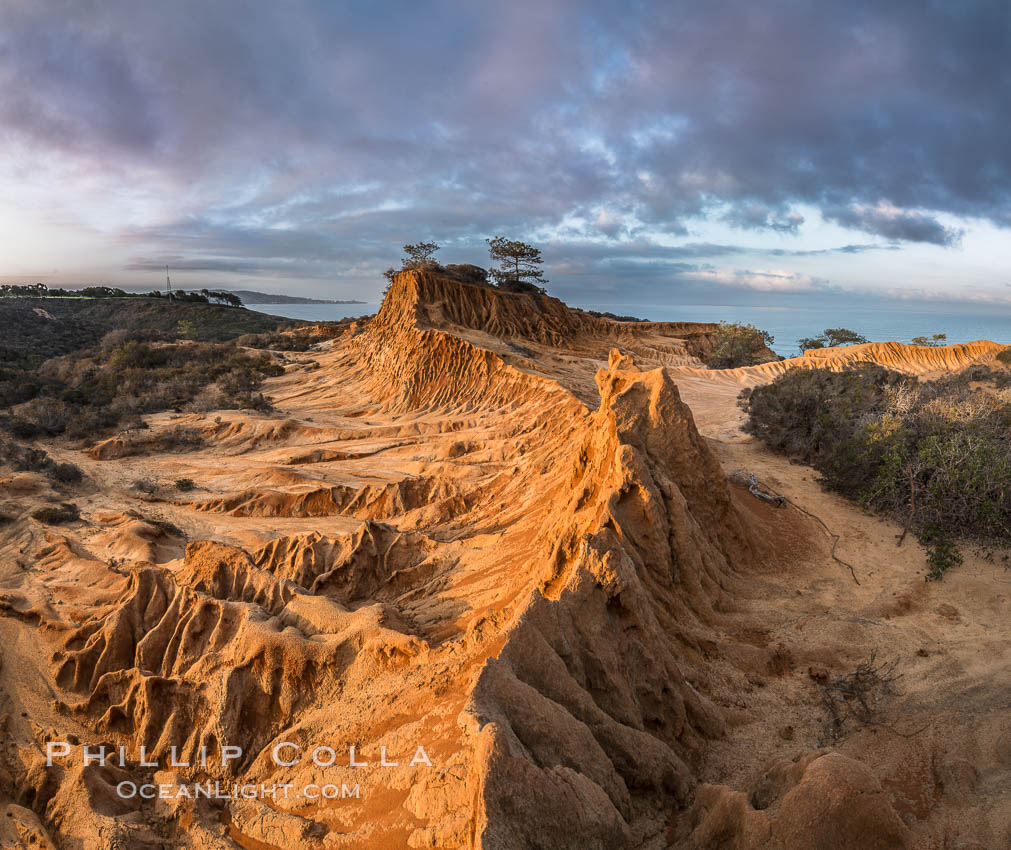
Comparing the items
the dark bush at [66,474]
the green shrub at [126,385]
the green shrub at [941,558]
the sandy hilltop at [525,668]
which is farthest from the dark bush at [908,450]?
the dark bush at [66,474]

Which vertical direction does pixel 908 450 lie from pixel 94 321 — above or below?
below

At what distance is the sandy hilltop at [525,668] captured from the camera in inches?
140

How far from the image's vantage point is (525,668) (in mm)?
4207

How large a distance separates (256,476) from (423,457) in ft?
15.6

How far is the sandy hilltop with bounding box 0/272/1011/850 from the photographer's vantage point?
11.7 feet

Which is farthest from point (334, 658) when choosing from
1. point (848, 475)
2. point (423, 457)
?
point (848, 475)

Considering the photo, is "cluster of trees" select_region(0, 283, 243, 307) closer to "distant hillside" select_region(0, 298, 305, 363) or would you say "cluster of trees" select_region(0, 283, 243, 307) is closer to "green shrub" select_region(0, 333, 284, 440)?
"distant hillside" select_region(0, 298, 305, 363)

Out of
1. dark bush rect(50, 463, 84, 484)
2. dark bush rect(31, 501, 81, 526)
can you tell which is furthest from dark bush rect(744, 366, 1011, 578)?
dark bush rect(50, 463, 84, 484)

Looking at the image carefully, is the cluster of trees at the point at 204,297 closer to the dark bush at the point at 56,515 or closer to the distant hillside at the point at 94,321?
the distant hillside at the point at 94,321

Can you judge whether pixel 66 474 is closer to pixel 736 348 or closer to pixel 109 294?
Result: pixel 736 348

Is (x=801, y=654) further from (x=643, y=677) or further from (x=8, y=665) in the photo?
(x=8, y=665)

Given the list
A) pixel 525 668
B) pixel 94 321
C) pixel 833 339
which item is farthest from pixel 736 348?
pixel 94 321

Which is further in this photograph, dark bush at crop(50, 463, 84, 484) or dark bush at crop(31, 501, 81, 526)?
dark bush at crop(50, 463, 84, 484)

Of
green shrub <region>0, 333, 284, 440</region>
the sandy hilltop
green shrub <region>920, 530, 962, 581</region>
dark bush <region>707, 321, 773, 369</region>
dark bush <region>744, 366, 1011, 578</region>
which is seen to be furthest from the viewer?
dark bush <region>707, 321, 773, 369</region>
